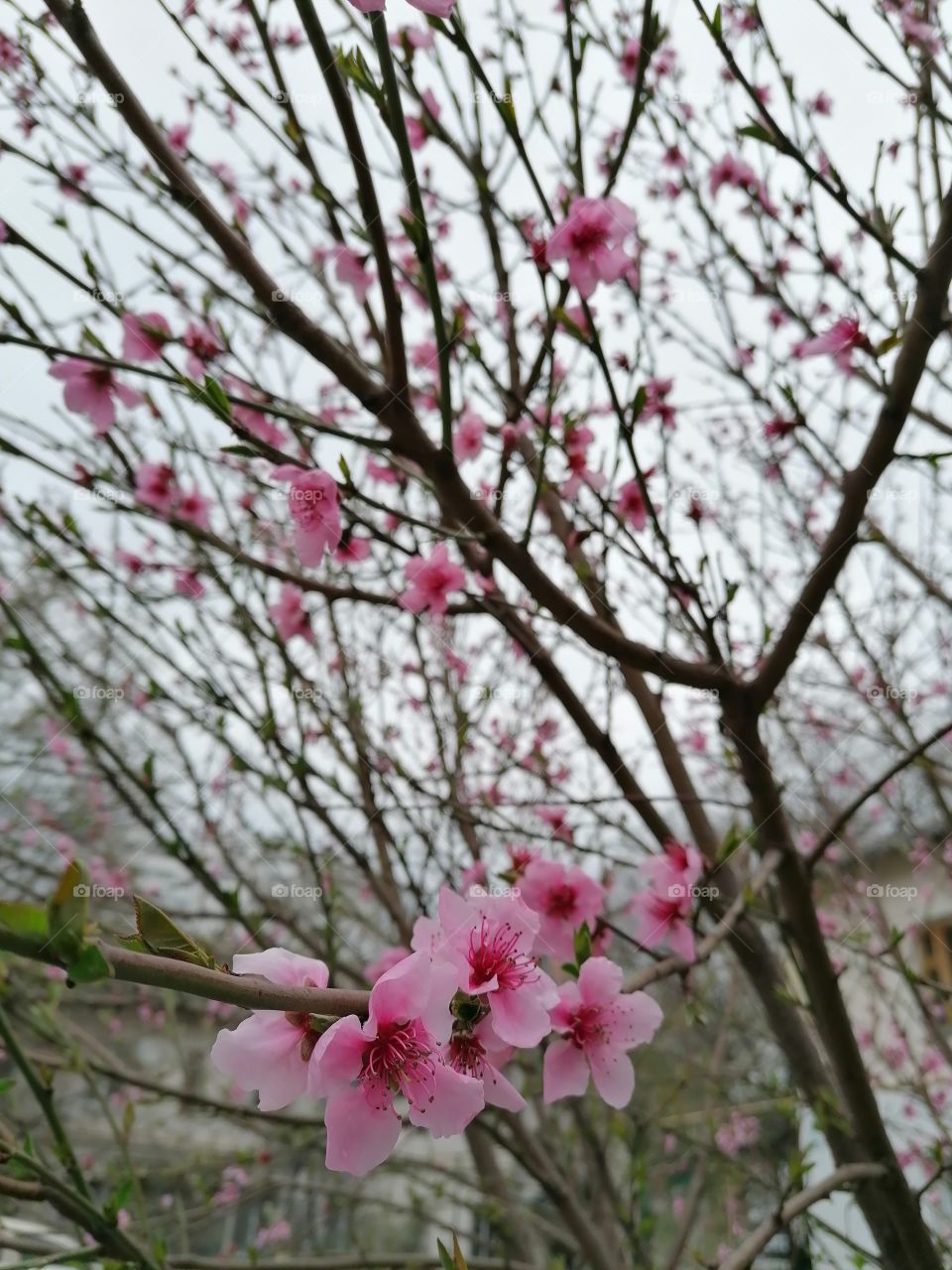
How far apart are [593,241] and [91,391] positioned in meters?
1.36

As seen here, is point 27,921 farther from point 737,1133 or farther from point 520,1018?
point 737,1133

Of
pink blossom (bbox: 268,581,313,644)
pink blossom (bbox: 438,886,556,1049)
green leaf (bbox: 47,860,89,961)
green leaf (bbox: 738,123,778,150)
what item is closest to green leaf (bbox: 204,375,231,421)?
pink blossom (bbox: 438,886,556,1049)

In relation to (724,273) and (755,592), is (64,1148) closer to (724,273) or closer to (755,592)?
(755,592)

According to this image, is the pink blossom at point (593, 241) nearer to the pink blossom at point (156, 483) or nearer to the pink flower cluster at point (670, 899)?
the pink flower cluster at point (670, 899)

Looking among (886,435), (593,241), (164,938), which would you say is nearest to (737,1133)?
(886,435)

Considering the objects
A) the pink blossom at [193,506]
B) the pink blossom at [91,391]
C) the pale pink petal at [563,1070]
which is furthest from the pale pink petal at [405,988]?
the pink blossom at [193,506]

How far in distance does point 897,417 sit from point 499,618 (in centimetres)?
96

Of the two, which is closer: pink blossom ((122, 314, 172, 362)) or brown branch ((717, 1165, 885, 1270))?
brown branch ((717, 1165, 885, 1270))

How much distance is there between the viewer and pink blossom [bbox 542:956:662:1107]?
1.29 metres

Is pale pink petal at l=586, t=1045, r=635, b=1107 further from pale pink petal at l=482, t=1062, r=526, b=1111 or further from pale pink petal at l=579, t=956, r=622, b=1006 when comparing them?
pale pink petal at l=482, t=1062, r=526, b=1111

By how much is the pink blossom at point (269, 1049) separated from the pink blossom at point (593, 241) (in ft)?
5.14

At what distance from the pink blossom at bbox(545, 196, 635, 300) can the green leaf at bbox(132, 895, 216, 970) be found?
1.62 meters

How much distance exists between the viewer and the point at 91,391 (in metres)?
2.18

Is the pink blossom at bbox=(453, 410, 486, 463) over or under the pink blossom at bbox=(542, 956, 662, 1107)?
over
